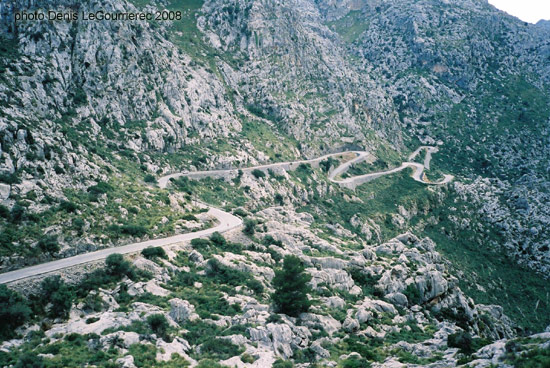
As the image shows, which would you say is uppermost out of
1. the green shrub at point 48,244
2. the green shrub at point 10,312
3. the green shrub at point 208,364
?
the green shrub at point 208,364

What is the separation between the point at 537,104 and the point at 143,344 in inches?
8714

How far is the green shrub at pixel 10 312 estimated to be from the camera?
94.6 ft

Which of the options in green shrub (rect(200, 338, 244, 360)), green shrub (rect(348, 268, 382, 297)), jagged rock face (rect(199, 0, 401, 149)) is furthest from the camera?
jagged rock face (rect(199, 0, 401, 149))

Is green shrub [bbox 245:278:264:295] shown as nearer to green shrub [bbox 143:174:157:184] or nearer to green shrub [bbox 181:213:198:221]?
green shrub [bbox 181:213:198:221]

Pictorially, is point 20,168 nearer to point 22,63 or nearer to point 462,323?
point 22,63

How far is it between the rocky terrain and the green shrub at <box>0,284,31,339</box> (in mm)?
1721

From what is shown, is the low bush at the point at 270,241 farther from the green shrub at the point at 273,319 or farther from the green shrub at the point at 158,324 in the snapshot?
the green shrub at the point at 158,324

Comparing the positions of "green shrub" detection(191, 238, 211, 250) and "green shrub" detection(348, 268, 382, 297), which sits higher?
"green shrub" detection(348, 268, 382, 297)

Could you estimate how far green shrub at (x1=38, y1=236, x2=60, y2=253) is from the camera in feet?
127

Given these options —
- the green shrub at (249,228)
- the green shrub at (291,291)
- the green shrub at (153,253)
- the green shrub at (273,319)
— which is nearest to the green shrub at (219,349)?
the green shrub at (273,319)

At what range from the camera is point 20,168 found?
1821 inches

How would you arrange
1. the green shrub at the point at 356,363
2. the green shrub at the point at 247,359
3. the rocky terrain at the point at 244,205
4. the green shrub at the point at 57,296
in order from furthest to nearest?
the rocky terrain at the point at 244,205
the green shrub at the point at 57,296
the green shrub at the point at 356,363
the green shrub at the point at 247,359

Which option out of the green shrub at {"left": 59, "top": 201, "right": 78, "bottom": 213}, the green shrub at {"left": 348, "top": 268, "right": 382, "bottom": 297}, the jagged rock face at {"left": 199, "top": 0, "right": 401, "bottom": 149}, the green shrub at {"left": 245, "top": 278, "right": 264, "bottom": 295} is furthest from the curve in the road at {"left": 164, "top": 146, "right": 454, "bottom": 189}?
the green shrub at {"left": 348, "top": 268, "right": 382, "bottom": 297}

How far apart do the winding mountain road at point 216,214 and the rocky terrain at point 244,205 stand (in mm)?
1637
